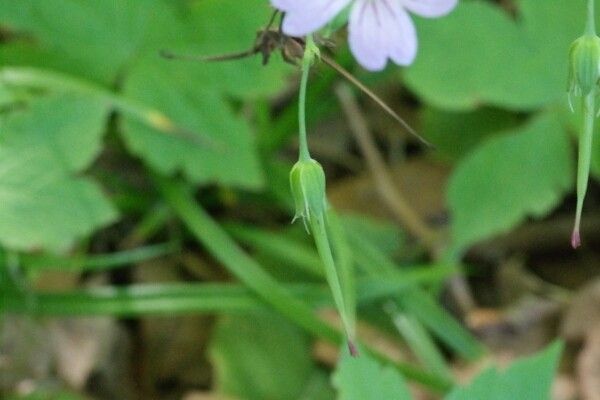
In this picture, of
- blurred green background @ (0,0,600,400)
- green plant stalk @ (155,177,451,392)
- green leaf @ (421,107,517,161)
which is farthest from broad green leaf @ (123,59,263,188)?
green leaf @ (421,107,517,161)

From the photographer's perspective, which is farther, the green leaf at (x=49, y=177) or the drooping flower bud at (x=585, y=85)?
the green leaf at (x=49, y=177)

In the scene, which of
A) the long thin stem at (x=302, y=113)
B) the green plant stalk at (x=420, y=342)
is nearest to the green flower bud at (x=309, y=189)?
the long thin stem at (x=302, y=113)

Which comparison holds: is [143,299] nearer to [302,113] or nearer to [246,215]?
[246,215]

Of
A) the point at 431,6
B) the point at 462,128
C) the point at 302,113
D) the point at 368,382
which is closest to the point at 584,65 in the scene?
the point at 431,6

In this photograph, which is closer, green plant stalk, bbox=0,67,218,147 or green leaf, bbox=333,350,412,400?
green leaf, bbox=333,350,412,400

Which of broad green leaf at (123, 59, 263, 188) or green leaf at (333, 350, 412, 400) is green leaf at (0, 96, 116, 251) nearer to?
broad green leaf at (123, 59, 263, 188)

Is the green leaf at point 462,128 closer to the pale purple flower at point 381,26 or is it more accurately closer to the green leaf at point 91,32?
the green leaf at point 91,32

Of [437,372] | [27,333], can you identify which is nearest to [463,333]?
[437,372]
